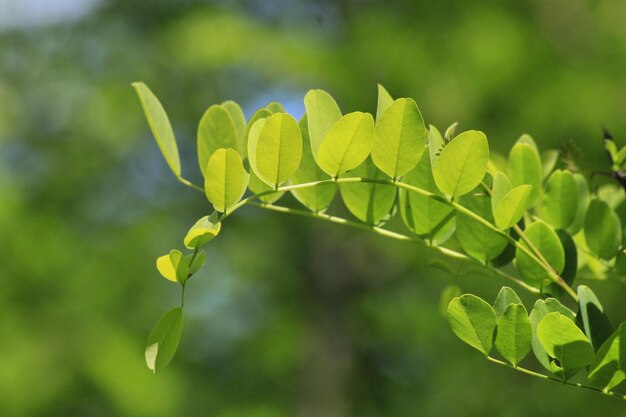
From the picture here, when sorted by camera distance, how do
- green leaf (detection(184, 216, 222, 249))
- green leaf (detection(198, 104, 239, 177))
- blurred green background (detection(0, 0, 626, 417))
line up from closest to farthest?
green leaf (detection(184, 216, 222, 249)), green leaf (detection(198, 104, 239, 177)), blurred green background (detection(0, 0, 626, 417))

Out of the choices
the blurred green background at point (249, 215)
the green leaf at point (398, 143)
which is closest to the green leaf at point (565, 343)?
the green leaf at point (398, 143)

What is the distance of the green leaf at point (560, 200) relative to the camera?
0.52 meters

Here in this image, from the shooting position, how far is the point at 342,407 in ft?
13.3

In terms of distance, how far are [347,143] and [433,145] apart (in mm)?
54

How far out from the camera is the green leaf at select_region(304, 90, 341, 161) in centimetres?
44

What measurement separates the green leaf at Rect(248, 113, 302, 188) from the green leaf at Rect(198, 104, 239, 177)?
0.15ft

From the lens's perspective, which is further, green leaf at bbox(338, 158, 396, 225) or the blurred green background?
the blurred green background

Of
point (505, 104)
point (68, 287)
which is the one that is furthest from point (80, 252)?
point (505, 104)

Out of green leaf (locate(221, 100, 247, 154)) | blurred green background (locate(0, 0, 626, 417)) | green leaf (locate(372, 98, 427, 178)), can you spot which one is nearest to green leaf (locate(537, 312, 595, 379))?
green leaf (locate(372, 98, 427, 178))

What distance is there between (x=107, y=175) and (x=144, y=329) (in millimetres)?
1035

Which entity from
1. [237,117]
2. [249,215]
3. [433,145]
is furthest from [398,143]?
[249,215]

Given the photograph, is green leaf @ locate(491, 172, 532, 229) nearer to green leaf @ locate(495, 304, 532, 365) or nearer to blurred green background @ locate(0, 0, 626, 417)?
green leaf @ locate(495, 304, 532, 365)

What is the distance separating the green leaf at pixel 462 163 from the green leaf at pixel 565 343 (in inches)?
3.4

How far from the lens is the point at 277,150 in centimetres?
41
